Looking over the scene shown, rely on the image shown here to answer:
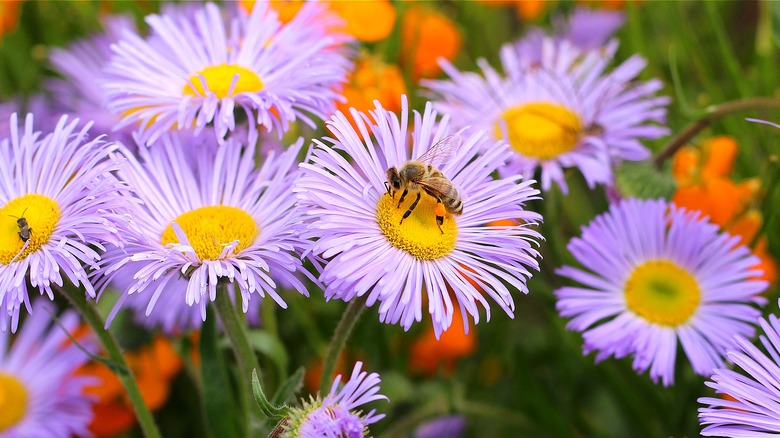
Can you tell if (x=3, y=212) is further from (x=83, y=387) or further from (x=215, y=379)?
(x=83, y=387)

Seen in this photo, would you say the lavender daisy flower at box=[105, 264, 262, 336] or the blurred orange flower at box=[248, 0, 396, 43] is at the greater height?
the blurred orange flower at box=[248, 0, 396, 43]

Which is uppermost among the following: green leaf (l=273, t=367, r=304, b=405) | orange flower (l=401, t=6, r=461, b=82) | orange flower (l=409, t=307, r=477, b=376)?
orange flower (l=401, t=6, r=461, b=82)

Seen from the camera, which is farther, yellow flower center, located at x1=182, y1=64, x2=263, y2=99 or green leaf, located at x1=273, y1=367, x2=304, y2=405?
yellow flower center, located at x1=182, y1=64, x2=263, y2=99

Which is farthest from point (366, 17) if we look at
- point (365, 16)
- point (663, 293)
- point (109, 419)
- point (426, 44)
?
point (109, 419)

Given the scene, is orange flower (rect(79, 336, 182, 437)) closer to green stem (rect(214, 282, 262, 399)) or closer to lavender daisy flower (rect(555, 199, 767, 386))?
green stem (rect(214, 282, 262, 399))

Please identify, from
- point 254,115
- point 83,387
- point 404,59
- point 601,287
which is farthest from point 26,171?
point 404,59

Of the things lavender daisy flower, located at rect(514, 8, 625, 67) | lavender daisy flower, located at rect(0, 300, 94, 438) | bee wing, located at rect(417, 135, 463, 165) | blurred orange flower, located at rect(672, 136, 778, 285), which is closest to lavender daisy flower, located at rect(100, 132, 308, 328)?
bee wing, located at rect(417, 135, 463, 165)

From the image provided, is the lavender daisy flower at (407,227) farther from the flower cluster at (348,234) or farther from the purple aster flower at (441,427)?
the purple aster flower at (441,427)
